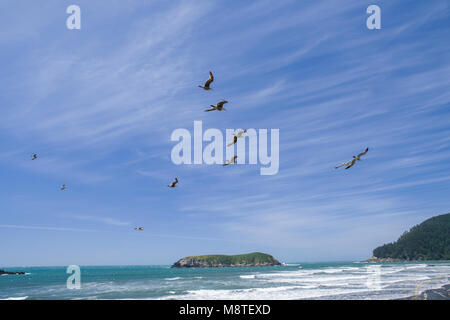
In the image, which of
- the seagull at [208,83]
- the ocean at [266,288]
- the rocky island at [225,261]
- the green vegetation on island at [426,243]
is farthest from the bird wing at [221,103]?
the green vegetation on island at [426,243]

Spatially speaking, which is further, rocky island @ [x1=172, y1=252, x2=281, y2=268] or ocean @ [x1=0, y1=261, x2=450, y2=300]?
rocky island @ [x1=172, y1=252, x2=281, y2=268]

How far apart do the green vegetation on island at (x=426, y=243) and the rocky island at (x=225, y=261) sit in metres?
71.9

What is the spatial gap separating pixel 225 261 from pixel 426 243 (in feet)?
325

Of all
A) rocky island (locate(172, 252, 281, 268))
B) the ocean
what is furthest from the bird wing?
rocky island (locate(172, 252, 281, 268))

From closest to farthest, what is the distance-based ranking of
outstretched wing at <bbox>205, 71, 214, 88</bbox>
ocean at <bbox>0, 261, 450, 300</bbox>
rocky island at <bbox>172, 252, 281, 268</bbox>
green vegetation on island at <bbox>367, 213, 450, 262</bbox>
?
outstretched wing at <bbox>205, 71, 214, 88</bbox> < ocean at <bbox>0, 261, 450, 300</bbox> < green vegetation on island at <bbox>367, 213, 450, 262</bbox> < rocky island at <bbox>172, 252, 281, 268</bbox>

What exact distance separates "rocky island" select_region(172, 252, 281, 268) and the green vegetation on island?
71912 millimetres

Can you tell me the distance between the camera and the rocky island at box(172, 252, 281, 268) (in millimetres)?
162375

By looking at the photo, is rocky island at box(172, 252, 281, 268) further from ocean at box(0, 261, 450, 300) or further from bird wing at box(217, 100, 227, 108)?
bird wing at box(217, 100, 227, 108)

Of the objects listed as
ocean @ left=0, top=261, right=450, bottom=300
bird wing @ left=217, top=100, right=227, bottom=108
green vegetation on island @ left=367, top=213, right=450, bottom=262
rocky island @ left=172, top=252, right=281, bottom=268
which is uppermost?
bird wing @ left=217, top=100, right=227, bottom=108

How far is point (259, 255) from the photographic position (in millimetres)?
175625

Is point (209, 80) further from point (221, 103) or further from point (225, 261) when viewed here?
point (225, 261)

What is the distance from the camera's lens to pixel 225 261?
167 m
